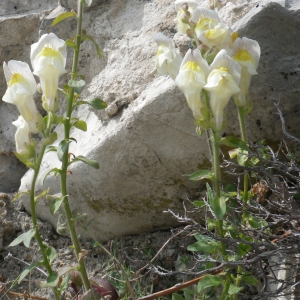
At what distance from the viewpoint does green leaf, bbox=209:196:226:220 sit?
142 cm

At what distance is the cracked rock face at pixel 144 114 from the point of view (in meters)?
1.83

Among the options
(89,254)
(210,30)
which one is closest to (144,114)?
(210,30)

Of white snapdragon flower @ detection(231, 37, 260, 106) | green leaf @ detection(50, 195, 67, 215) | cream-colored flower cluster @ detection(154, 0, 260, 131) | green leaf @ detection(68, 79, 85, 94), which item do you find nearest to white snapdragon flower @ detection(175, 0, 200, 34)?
cream-colored flower cluster @ detection(154, 0, 260, 131)

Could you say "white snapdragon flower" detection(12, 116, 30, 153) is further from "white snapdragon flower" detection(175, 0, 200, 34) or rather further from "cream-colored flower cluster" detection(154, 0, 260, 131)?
"white snapdragon flower" detection(175, 0, 200, 34)

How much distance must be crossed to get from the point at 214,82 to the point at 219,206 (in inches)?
13.3

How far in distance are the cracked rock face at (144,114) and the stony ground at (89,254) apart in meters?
0.06

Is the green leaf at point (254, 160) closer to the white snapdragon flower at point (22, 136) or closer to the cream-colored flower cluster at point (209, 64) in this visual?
the cream-colored flower cluster at point (209, 64)

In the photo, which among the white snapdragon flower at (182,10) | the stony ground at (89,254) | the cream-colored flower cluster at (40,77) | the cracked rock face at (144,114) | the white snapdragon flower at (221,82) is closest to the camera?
the white snapdragon flower at (221,82)

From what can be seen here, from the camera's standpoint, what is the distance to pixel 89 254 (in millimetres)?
2203

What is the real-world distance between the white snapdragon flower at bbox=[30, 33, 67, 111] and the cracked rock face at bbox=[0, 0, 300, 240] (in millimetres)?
474

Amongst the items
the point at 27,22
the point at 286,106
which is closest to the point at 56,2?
the point at 27,22

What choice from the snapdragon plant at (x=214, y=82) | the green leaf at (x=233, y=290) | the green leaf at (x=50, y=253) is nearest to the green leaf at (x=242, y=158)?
the snapdragon plant at (x=214, y=82)

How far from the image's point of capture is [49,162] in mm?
2271

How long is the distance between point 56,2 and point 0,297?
1491 mm
